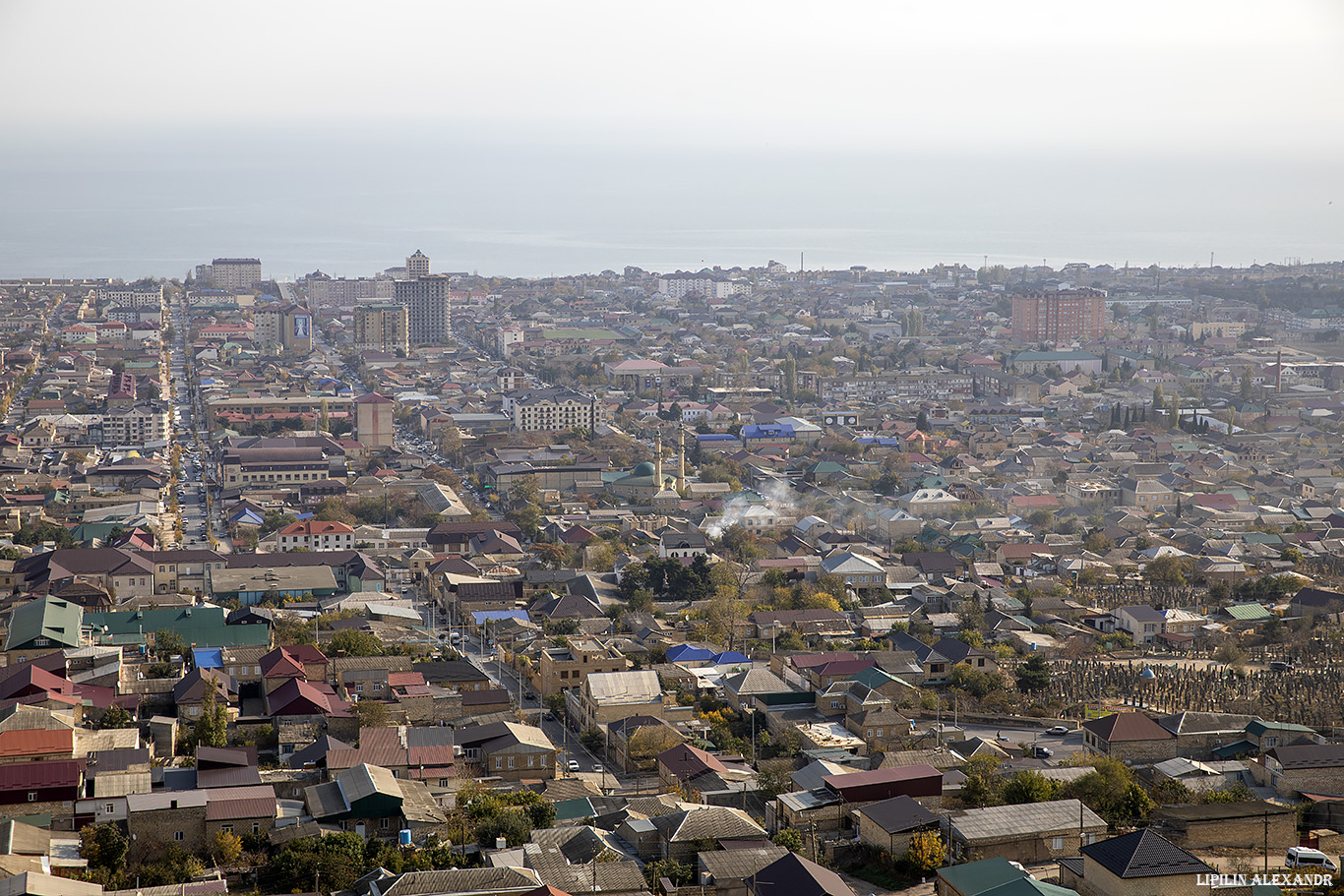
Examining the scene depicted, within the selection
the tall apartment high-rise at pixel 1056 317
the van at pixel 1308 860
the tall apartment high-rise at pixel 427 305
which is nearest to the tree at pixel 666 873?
the van at pixel 1308 860

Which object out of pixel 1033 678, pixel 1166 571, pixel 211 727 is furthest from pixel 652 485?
pixel 211 727

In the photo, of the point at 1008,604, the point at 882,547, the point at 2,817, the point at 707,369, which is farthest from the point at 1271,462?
the point at 2,817

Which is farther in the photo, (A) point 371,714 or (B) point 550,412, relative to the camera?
(B) point 550,412

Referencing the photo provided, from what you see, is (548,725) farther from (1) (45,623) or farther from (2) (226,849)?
(1) (45,623)

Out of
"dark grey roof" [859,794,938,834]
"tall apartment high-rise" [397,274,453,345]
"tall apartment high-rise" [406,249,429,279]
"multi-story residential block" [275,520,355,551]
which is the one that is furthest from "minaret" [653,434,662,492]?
"tall apartment high-rise" [406,249,429,279]

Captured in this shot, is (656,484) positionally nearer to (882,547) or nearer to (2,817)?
(882,547)

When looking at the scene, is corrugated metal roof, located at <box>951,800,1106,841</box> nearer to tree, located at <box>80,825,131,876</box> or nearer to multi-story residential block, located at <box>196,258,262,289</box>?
tree, located at <box>80,825,131,876</box>

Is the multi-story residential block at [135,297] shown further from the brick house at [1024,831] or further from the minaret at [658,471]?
the brick house at [1024,831]
